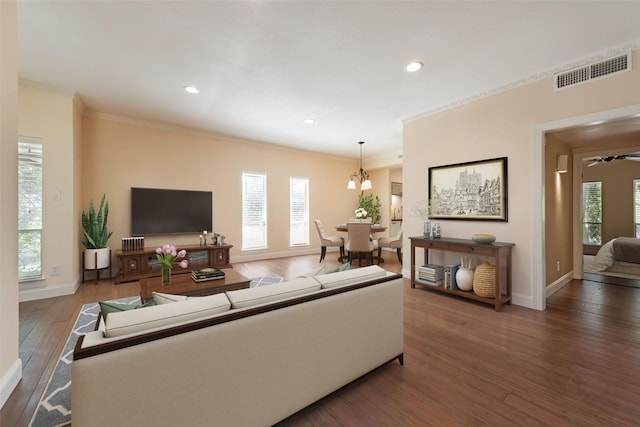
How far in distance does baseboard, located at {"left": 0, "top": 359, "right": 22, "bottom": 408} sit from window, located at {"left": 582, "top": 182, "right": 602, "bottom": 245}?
1094 centimetres

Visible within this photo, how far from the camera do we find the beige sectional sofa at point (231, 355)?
102cm

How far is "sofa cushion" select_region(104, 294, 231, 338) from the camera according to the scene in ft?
3.64

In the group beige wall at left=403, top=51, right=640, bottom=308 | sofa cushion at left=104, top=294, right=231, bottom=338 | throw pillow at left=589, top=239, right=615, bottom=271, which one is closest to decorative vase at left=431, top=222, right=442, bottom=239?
beige wall at left=403, top=51, right=640, bottom=308

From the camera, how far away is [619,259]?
5.16 metres

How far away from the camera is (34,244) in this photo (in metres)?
3.72

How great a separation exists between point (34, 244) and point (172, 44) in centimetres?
340

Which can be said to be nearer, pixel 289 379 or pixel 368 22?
pixel 289 379

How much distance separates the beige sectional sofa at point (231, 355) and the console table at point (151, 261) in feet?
10.3

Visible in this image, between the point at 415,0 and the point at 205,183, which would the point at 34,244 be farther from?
the point at 415,0

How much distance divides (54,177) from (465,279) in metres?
5.83

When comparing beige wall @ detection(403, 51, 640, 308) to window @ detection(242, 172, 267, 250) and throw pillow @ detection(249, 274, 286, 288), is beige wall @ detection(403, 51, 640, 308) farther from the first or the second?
window @ detection(242, 172, 267, 250)

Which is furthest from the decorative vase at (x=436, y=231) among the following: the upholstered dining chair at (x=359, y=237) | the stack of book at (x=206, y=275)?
the stack of book at (x=206, y=275)

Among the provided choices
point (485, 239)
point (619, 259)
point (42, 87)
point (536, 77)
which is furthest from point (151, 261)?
point (619, 259)

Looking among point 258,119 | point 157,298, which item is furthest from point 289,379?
point 258,119
